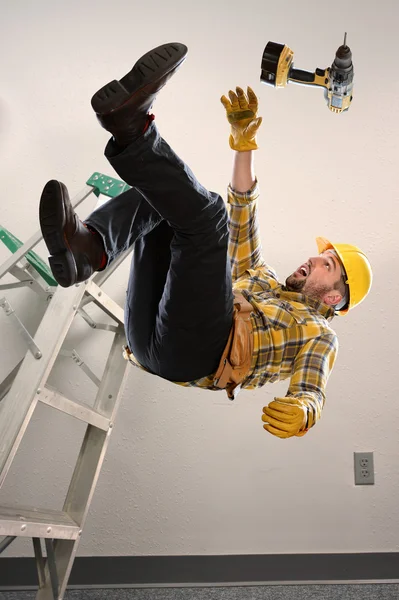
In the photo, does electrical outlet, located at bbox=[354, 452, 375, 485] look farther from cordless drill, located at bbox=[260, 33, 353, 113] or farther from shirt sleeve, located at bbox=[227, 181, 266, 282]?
cordless drill, located at bbox=[260, 33, 353, 113]

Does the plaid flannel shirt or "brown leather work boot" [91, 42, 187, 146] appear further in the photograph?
the plaid flannel shirt

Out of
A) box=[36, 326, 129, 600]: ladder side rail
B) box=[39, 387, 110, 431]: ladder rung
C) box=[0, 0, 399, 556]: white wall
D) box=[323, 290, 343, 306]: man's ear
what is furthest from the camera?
box=[0, 0, 399, 556]: white wall

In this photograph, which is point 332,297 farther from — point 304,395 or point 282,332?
point 304,395

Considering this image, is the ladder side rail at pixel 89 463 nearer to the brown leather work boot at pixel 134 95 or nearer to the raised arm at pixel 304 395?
the raised arm at pixel 304 395

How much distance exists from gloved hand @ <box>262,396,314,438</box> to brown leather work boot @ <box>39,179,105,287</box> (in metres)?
0.49

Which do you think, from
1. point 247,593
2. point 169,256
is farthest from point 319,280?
point 247,593

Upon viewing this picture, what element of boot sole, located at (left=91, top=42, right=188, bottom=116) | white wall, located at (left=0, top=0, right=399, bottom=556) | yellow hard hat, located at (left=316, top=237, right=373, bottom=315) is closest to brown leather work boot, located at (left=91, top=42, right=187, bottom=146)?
boot sole, located at (left=91, top=42, right=188, bottom=116)

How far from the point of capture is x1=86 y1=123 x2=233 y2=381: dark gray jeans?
1.38m

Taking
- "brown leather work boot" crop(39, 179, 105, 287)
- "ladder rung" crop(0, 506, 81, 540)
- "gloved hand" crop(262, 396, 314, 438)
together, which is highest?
"brown leather work boot" crop(39, 179, 105, 287)

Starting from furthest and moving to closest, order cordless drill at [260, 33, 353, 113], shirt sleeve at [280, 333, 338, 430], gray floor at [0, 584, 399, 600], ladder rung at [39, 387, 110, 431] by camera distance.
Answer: gray floor at [0, 584, 399, 600], ladder rung at [39, 387, 110, 431], cordless drill at [260, 33, 353, 113], shirt sleeve at [280, 333, 338, 430]

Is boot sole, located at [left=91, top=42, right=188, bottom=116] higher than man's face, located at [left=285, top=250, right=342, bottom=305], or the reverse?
boot sole, located at [left=91, top=42, right=188, bottom=116]

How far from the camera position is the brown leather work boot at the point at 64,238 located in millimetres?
1420

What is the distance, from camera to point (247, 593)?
284 cm

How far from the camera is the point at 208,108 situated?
122 inches
